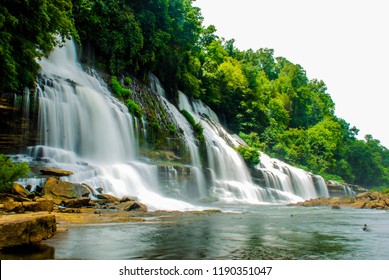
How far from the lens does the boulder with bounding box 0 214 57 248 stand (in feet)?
14.5

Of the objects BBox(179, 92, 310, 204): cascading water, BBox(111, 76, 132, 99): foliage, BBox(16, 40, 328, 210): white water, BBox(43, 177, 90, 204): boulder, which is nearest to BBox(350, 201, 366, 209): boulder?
BBox(179, 92, 310, 204): cascading water

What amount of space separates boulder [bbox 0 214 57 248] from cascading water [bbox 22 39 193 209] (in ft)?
24.8

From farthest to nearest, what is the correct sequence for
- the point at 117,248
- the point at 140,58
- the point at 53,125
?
the point at 140,58 < the point at 53,125 < the point at 117,248

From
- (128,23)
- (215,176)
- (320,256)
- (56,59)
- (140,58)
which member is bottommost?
(320,256)

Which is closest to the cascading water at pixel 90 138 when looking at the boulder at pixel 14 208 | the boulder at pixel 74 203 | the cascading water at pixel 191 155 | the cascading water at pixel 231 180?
the boulder at pixel 74 203

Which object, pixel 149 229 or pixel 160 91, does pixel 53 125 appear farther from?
pixel 160 91

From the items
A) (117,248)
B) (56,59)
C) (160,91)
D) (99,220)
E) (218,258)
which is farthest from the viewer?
(160,91)

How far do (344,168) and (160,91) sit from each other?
1489 inches

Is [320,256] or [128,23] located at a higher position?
[128,23]

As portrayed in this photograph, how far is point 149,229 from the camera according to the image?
686 cm

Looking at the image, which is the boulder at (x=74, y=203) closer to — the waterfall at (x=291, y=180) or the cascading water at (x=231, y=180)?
the cascading water at (x=231, y=180)

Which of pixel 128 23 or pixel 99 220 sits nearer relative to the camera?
pixel 99 220

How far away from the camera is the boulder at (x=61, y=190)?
10.4 metres

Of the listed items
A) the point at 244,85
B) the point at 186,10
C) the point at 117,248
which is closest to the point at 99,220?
the point at 117,248
